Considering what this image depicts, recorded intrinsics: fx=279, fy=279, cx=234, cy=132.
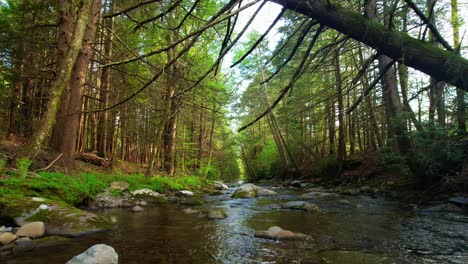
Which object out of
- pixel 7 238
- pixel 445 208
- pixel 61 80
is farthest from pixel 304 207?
pixel 61 80

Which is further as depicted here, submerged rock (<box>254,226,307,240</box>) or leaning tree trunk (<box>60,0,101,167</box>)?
leaning tree trunk (<box>60,0,101,167</box>)

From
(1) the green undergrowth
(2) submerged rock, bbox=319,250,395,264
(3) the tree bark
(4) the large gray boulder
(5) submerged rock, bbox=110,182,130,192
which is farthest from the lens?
(5) submerged rock, bbox=110,182,130,192

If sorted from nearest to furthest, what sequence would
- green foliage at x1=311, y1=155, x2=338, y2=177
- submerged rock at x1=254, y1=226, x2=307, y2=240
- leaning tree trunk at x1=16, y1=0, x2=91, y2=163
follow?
leaning tree trunk at x1=16, y1=0, x2=91, y2=163 → submerged rock at x1=254, y1=226, x2=307, y2=240 → green foliage at x1=311, y1=155, x2=338, y2=177

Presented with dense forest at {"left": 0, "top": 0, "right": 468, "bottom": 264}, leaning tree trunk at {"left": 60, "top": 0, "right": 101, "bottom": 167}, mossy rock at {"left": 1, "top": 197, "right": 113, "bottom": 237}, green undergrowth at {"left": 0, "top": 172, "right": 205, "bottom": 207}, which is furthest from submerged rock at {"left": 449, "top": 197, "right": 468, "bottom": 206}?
leaning tree trunk at {"left": 60, "top": 0, "right": 101, "bottom": 167}

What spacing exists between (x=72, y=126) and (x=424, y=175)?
10.8 m

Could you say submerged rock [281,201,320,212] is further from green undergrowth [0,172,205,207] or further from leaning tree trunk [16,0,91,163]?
leaning tree trunk [16,0,91,163]

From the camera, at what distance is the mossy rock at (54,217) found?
4079 millimetres

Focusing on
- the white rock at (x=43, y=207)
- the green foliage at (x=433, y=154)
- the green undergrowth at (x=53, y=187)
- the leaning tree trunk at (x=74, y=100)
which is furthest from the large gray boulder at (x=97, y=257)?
the green foliage at (x=433, y=154)

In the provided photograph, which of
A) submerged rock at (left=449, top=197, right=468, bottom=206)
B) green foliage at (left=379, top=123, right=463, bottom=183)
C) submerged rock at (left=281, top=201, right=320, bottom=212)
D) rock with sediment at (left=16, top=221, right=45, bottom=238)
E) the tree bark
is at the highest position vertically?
the tree bark

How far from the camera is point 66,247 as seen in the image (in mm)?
3543

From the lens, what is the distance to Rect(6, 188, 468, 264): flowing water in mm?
3318

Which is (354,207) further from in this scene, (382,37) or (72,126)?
(72,126)

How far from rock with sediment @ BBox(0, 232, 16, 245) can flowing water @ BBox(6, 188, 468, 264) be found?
577 mm

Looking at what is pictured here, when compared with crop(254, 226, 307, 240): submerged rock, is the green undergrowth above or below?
above
